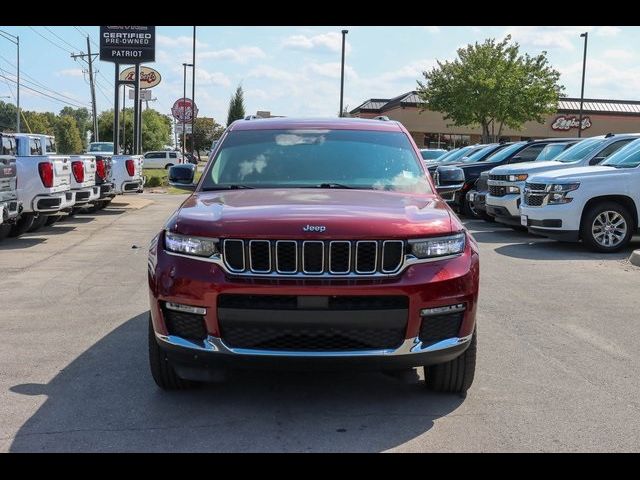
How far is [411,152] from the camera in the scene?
556cm

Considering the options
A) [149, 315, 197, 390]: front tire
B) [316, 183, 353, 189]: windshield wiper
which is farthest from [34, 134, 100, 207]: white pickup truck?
[149, 315, 197, 390]: front tire

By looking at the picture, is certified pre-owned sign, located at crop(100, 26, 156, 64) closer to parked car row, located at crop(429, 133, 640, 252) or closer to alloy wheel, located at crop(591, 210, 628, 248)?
parked car row, located at crop(429, 133, 640, 252)

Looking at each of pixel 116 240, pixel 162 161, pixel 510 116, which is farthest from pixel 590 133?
Answer: pixel 116 240

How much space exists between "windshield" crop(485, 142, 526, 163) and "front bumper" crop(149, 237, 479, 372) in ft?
43.9

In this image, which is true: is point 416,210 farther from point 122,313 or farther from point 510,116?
point 510,116

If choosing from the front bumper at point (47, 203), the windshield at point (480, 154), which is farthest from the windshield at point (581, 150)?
the front bumper at point (47, 203)

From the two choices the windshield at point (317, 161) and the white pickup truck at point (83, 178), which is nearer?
the windshield at point (317, 161)

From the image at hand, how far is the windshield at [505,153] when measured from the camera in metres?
16.9

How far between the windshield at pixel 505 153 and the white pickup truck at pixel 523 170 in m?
2.77

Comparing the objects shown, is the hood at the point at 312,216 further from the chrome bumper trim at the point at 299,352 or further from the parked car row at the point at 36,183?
the parked car row at the point at 36,183

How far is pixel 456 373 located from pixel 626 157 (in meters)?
8.60

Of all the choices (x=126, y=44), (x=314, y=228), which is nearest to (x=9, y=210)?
(x=314, y=228)

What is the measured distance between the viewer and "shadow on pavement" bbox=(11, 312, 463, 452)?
3836 millimetres

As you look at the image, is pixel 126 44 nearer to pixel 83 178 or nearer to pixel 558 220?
pixel 83 178
